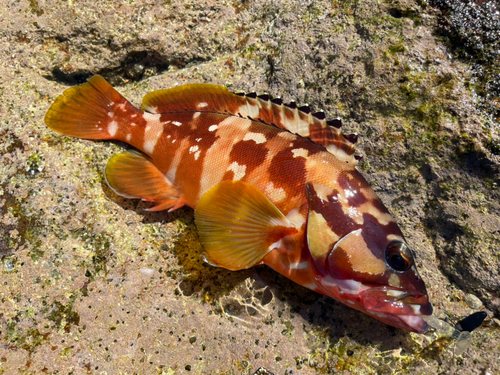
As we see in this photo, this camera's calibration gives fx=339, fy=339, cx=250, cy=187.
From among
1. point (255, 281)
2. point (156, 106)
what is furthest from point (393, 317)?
point (156, 106)

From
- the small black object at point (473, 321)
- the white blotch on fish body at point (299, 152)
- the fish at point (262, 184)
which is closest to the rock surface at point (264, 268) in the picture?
the small black object at point (473, 321)

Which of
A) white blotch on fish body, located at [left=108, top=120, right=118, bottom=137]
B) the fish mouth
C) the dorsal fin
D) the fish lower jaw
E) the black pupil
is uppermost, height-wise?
the dorsal fin

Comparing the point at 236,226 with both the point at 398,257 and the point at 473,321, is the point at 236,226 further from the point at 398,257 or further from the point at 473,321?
the point at 473,321

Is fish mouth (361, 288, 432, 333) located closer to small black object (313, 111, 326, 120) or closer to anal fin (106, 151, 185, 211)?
small black object (313, 111, 326, 120)

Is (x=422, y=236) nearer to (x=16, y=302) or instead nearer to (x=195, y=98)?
(x=195, y=98)

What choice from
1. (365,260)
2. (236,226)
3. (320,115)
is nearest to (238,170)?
(236,226)

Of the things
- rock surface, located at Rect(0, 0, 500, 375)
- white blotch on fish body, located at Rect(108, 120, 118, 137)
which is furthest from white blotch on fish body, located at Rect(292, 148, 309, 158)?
white blotch on fish body, located at Rect(108, 120, 118, 137)
